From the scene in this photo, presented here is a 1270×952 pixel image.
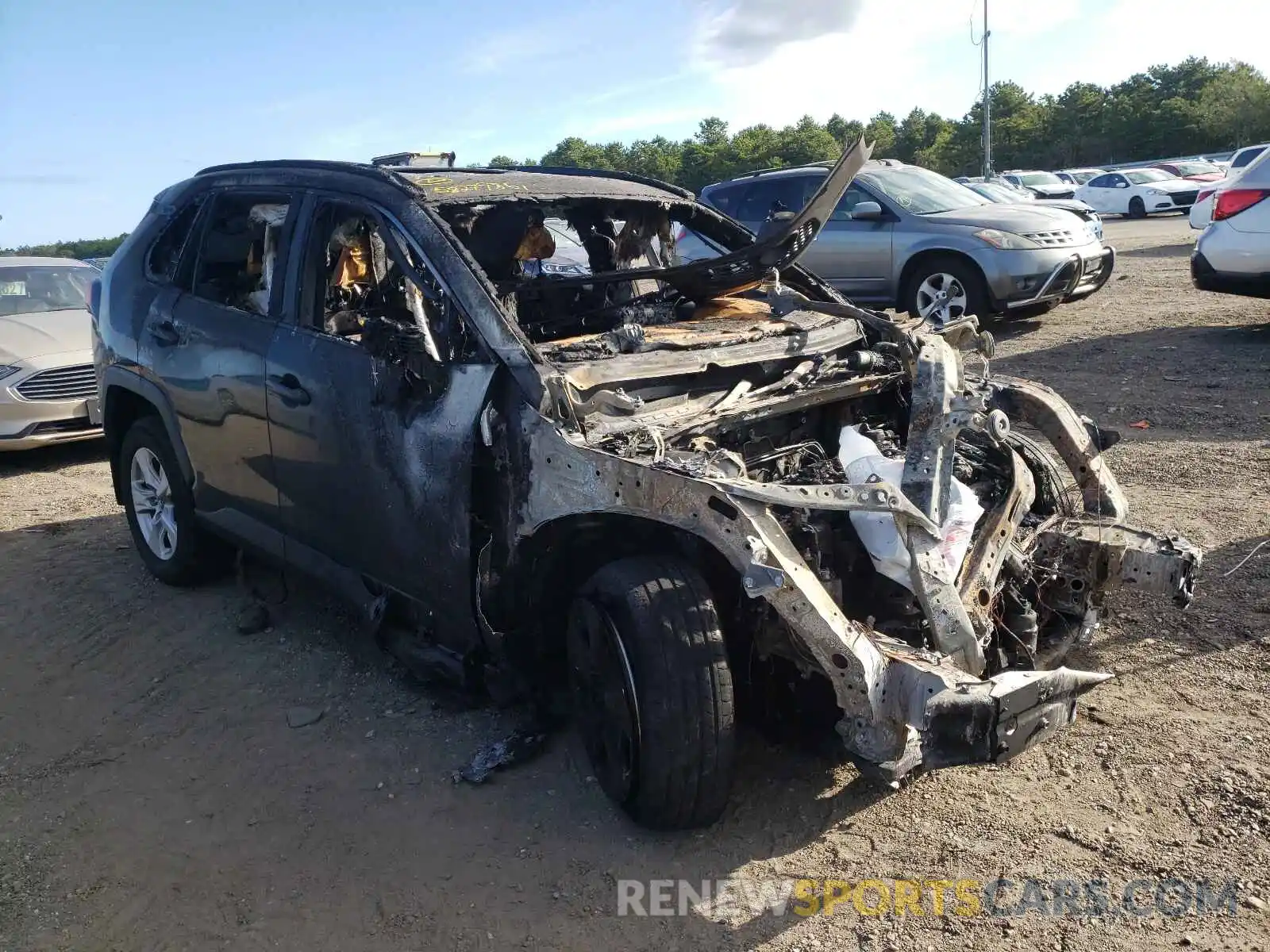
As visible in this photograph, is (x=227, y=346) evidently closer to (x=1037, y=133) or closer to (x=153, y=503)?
(x=153, y=503)

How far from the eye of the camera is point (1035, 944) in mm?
2414

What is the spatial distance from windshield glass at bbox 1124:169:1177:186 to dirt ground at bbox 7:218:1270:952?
28.3m

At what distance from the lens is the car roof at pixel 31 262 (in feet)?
30.6

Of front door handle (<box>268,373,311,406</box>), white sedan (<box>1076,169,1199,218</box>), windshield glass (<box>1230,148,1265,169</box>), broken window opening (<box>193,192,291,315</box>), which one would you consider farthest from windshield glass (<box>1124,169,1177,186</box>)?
front door handle (<box>268,373,311,406</box>)

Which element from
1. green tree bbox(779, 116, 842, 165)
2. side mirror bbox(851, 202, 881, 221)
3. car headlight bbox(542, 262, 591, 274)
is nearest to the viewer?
car headlight bbox(542, 262, 591, 274)

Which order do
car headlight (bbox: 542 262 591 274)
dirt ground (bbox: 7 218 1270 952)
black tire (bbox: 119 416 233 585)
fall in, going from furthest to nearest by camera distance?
car headlight (bbox: 542 262 591 274), black tire (bbox: 119 416 233 585), dirt ground (bbox: 7 218 1270 952)

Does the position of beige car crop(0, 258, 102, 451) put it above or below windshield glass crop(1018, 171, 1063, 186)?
below

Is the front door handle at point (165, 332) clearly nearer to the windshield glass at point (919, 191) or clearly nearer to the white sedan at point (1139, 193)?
the windshield glass at point (919, 191)

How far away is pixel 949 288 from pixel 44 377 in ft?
26.4

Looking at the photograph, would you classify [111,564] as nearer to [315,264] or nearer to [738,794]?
[315,264]

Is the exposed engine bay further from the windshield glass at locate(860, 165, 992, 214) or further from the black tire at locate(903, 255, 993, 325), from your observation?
the windshield glass at locate(860, 165, 992, 214)

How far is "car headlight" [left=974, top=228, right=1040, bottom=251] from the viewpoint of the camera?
935 cm

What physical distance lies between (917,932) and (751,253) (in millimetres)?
2806

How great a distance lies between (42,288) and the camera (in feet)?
29.9
